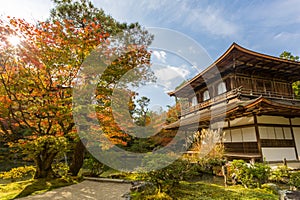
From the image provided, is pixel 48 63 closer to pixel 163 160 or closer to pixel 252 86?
pixel 163 160

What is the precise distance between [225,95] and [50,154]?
809 cm

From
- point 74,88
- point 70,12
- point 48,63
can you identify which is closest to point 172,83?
point 74,88

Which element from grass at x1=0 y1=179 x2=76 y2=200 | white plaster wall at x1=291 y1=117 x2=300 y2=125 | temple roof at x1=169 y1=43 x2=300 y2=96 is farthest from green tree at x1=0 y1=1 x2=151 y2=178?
white plaster wall at x1=291 y1=117 x2=300 y2=125

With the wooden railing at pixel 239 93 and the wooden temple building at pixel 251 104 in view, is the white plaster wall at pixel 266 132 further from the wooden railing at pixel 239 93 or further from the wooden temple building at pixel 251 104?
the wooden railing at pixel 239 93

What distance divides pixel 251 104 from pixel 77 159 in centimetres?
640

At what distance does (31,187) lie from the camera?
5016mm

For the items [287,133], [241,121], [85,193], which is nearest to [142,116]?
[241,121]

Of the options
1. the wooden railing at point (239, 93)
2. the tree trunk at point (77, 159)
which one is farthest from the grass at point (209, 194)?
the wooden railing at point (239, 93)

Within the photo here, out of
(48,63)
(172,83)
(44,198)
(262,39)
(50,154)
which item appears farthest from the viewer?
(262,39)

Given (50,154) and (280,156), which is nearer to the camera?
(50,154)

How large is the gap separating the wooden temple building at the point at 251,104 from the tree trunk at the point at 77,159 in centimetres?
551

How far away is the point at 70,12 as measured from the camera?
689 centimetres

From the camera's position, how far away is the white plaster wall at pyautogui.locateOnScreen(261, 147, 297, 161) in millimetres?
6730

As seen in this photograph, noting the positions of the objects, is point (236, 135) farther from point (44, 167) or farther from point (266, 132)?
point (44, 167)
